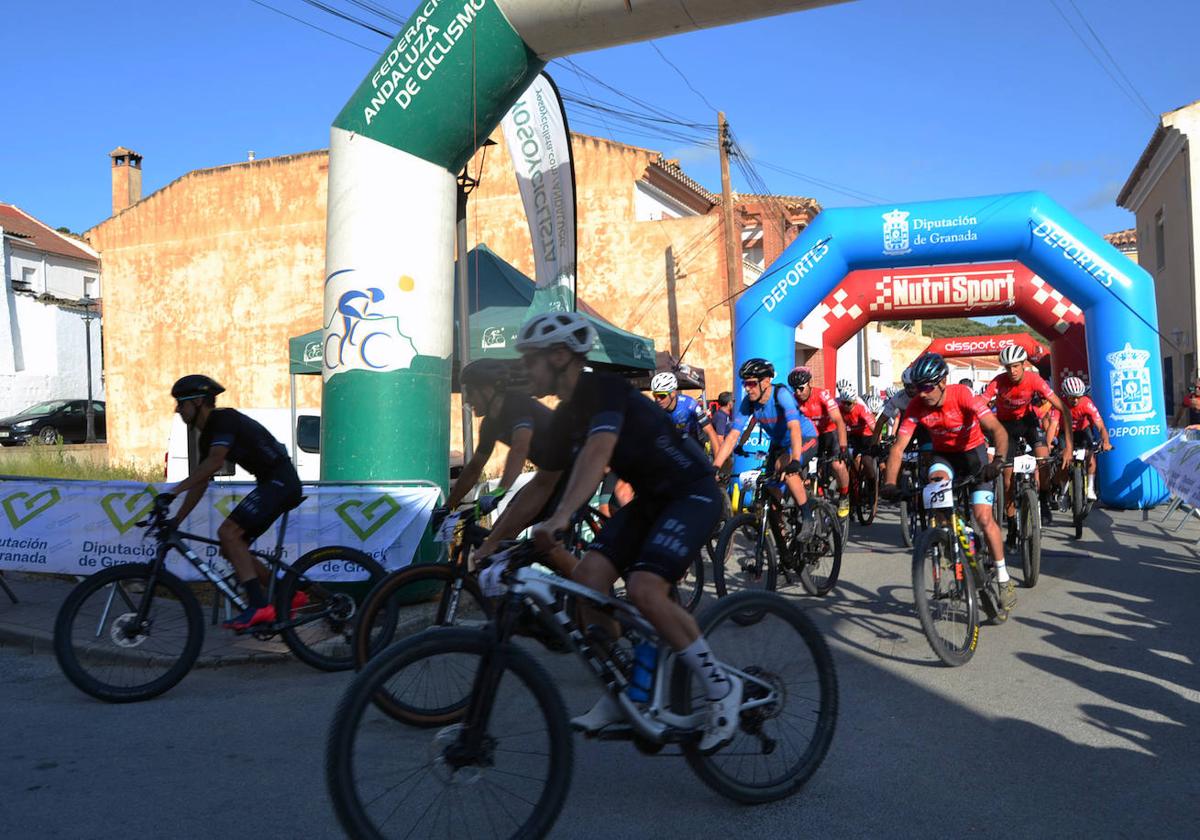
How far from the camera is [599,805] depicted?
4.08 m

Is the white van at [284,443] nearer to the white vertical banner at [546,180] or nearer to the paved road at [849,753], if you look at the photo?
the white vertical banner at [546,180]

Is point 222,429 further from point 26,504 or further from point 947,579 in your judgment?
point 947,579

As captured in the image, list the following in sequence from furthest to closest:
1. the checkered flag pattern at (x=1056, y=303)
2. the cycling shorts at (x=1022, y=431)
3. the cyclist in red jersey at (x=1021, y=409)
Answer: the checkered flag pattern at (x=1056, y=303) → the cycling shorts at (x=1022, y=431) → the cyclist in red jersey at (x=1021, y=409)

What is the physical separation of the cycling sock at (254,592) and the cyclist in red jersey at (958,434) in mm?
3973

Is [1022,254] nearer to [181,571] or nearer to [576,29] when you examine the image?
[576,29]

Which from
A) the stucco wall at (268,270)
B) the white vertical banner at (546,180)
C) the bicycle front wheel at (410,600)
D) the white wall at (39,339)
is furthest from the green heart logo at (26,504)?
the white wall at (39,339)

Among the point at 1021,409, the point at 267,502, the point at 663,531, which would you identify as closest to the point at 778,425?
the point at 1021,409

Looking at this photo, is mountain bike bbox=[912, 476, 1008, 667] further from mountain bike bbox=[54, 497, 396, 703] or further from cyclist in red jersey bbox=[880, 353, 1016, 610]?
mountain bike bbox=[54, 497, 396, 703]

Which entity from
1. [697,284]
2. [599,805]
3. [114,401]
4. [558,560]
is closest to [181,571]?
[558,560]

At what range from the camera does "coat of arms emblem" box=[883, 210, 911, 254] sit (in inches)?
632

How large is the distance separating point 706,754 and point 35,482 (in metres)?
6.58

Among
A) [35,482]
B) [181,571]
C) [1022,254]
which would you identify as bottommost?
[181,571]

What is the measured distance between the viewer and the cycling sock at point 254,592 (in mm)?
6285

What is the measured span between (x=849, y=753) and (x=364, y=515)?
4.31 meters
